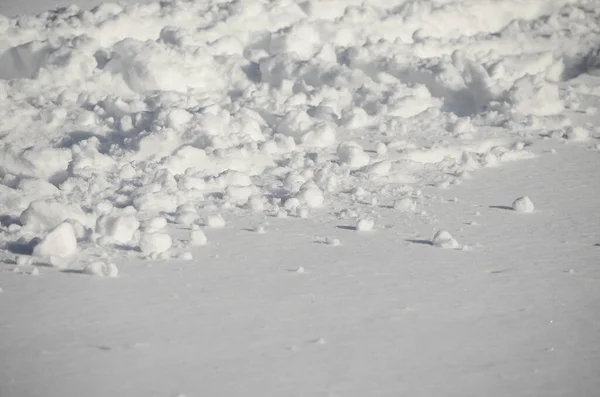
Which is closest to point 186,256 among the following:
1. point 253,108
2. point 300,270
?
point 300,270

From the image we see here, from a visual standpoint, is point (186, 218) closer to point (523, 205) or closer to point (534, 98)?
point (523, 205)

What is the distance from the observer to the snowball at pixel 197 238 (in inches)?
139

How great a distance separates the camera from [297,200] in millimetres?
3971

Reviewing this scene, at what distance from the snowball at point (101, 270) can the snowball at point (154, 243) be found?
0.22m

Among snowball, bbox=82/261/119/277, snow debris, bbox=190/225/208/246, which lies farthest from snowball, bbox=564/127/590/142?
snowball, bbox=82/261/119/277

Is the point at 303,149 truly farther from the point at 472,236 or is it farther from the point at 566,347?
the point at 566,347

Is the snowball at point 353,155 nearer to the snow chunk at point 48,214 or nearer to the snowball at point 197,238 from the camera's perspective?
the snowball at point 197,238

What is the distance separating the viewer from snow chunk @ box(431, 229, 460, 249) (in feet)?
11.5

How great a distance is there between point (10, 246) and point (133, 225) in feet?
1.60

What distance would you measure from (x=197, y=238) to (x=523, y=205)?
58.3 inches

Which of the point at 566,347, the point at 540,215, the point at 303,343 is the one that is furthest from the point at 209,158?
the point at 566,347

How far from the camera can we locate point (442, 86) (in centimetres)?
572

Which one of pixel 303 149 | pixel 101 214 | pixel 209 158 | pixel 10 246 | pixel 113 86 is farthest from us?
pixel 113 86

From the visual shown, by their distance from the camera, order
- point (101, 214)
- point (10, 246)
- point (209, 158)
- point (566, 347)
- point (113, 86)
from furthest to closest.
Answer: point (113, 86) → point (209, 158) → point (101, 214) → point (10, 246) → point (566, 347)
